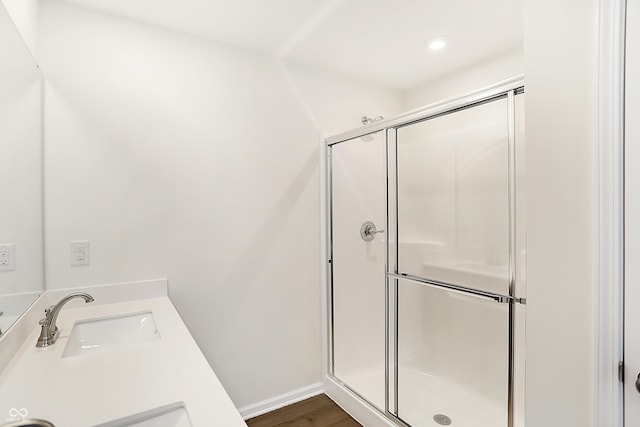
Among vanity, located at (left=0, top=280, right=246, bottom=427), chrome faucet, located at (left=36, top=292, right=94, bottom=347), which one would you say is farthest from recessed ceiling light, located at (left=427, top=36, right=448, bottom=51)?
chrome faucet, located at (left=36, top=292, right=94, bottom=347)

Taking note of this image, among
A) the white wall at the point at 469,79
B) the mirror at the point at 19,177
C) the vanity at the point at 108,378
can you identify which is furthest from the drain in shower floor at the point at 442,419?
the mirror at the point at 19,177

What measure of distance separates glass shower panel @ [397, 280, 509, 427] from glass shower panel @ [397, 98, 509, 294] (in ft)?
0.68

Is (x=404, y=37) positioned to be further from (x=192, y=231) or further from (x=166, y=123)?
(x=192, y=231)

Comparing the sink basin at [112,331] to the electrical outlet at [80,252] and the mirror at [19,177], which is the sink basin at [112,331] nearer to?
the mirror at [19,177]

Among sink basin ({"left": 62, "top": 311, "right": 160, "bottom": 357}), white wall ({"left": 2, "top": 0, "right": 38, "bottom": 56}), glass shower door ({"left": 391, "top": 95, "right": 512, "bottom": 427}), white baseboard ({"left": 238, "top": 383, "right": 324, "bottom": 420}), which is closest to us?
white wall ({"left": 2, "top": 0, "right": 38, "bottom": 56})

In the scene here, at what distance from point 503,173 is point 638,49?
2.53 ft

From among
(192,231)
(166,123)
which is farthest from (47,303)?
(166,123)

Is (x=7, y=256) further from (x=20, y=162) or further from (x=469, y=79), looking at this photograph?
(x=469, y=79)

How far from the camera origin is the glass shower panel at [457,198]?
1582 mm

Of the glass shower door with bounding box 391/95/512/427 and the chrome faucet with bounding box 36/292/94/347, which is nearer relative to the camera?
the chrome faucet with bounding box 36/292/94/347

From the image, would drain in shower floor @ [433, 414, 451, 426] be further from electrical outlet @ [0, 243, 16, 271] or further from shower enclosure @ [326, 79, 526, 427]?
electrical outlet @ [0, 243, 16, 271]

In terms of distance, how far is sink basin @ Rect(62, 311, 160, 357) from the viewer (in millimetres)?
1492

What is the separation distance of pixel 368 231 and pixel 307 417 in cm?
128

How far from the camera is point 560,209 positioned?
99cm
